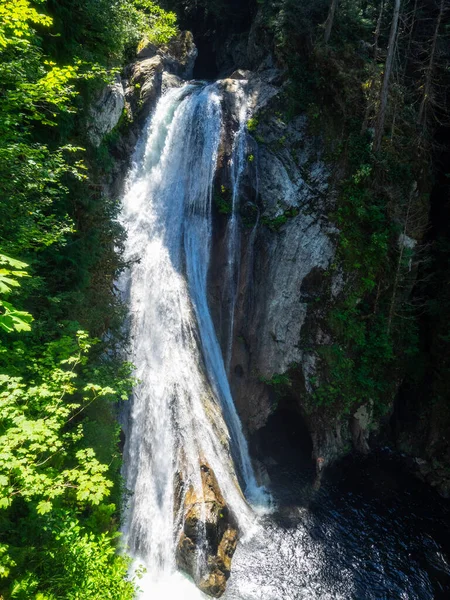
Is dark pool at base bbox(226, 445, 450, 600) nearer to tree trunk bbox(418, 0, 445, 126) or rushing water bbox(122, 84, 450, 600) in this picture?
rushing water bbox(122, 84, 450, 600)

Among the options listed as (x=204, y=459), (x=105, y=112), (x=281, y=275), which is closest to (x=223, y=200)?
(x=281, y=275)

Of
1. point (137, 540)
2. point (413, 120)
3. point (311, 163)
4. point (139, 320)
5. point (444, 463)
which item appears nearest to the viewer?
point (137, 540)

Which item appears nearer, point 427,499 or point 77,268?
point 77,268

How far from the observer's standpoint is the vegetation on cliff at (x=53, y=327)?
3.70 meters

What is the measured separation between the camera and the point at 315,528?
1079cm

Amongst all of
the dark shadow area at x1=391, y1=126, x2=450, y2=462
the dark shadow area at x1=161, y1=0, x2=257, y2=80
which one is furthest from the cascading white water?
the dark shadow area at x1=161, y1=0, x2=257, y2=80

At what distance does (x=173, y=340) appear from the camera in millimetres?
11625

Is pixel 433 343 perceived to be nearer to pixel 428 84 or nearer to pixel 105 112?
pixel 428 84

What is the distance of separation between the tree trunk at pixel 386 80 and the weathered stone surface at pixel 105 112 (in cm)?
948

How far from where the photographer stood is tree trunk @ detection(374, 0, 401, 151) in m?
12.2

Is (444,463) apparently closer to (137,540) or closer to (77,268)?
(137,540)

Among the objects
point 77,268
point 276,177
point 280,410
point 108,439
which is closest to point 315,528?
point 280,410

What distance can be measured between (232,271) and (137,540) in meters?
9.68

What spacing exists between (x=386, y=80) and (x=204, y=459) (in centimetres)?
1445
